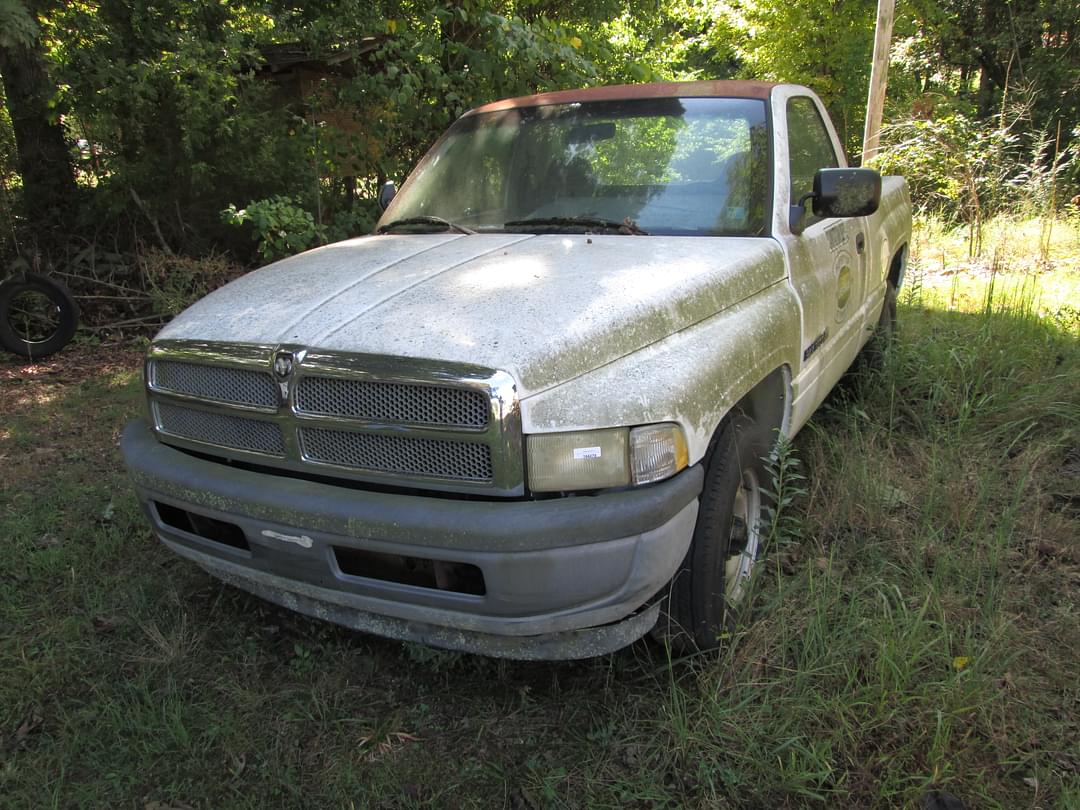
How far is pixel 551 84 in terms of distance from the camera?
20.5ft

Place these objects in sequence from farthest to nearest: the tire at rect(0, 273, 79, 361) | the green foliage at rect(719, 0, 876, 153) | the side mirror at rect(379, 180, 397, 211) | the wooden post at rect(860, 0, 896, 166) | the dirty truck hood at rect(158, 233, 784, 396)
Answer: the green foliage at rect(719, 0, 876, 153), the wooden post at rect(860, 0, 896, 166), the tire at rect(0, 273, 79, 361), the side mirror at rect(379, 180, 397, 211), the dirty truck hood at rect(158, 233, 784, 396)

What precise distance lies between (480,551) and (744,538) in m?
1.12

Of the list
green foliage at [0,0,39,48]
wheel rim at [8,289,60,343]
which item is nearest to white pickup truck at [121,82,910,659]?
green foliage at [0,0,39,48]

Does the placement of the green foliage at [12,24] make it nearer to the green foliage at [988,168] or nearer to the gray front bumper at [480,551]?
the gray front bumper at [480,551]

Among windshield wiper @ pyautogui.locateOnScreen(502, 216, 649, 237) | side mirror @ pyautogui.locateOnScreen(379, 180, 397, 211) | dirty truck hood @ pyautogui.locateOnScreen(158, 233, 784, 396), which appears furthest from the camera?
side mirror @ pyautogui.locateOnScreen(379, 180, 397, 211)

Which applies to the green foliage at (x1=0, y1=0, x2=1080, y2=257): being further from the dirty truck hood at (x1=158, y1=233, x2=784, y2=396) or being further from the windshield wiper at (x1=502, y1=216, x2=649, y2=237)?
the dirty truck hood at (x1=158, y1=233, x2=784, y2=396)

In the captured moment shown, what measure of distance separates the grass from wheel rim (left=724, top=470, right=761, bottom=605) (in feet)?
0.25

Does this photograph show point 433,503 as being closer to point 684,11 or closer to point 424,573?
point 424,573

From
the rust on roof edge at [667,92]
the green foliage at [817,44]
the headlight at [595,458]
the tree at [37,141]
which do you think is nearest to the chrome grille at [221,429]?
the headlight at [595,458]

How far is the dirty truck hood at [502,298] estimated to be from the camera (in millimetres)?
2020

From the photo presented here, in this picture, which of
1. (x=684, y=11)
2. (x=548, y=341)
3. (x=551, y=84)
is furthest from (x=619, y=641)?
(x=684, y=11)

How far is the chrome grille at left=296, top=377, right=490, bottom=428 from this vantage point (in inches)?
76.0

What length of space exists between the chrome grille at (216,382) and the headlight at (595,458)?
0.79m

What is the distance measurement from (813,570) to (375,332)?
1.69 m
